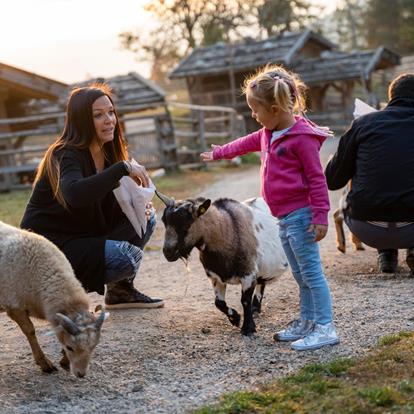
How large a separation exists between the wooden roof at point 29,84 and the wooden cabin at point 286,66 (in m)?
13.5

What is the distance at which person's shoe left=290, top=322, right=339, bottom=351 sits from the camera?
4.82 meters

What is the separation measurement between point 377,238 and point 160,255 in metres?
3.69

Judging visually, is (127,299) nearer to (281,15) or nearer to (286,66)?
(286,66)

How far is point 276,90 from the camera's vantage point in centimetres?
465

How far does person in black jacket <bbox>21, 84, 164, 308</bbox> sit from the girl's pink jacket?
967mm

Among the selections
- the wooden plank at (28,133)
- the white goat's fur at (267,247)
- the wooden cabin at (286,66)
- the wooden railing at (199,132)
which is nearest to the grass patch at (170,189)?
the wooden railing at (199,132)

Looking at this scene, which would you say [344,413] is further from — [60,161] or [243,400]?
[60,161]

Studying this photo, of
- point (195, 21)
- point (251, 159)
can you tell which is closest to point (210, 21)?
point (195, 21)

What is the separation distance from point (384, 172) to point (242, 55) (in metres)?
28.5

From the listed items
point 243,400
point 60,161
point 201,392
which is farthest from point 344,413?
point 60,161

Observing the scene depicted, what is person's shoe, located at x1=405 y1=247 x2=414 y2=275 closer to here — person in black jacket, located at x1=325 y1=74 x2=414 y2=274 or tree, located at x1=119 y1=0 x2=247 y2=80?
person in black jacket, located at x1=325 y1=74 x2=414 y2=274

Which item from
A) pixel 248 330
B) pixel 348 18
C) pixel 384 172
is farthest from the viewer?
pixel 348 18

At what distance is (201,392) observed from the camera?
4238mm

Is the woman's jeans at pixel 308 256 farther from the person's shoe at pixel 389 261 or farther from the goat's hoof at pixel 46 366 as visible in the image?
the person's shoe at pixel 389 261
